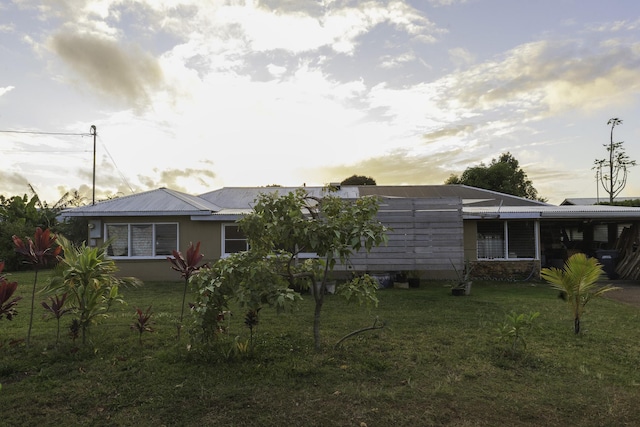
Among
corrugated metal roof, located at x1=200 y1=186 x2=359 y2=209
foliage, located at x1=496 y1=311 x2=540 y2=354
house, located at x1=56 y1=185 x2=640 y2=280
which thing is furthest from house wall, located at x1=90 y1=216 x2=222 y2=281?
foliage, located at x1=496 y1=311 x2=540 y2=354

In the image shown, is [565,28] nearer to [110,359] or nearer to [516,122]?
[516,122]

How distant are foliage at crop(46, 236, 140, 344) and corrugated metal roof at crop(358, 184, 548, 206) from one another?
1569 centimetres

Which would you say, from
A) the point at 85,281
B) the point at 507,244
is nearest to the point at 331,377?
the point at 85,281

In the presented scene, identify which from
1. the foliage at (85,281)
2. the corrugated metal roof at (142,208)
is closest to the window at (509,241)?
the corrugated metal roof at (142,208)

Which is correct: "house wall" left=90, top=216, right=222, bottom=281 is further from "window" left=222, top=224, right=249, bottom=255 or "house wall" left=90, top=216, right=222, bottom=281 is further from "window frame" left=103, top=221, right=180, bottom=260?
"window" left=222, top=224, right=249, bottom=255

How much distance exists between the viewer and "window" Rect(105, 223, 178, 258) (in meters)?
13.8

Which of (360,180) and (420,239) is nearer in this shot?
(420,239)

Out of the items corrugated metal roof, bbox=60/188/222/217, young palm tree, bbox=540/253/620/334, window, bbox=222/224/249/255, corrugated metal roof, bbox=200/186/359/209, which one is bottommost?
young palm tree, bbox=540/253/620/334

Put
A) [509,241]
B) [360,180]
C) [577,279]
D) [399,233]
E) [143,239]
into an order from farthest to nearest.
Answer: [360,180]
[509,241]
[143,239]
[399,233]
[577,279]

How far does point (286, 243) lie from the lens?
493cm

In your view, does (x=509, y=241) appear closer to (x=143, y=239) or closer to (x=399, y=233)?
(x=399, y=233)

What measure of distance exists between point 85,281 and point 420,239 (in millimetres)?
9661

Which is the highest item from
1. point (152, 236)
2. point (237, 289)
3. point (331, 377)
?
point (152, 236)

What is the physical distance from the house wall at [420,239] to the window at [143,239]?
22.0 ft
